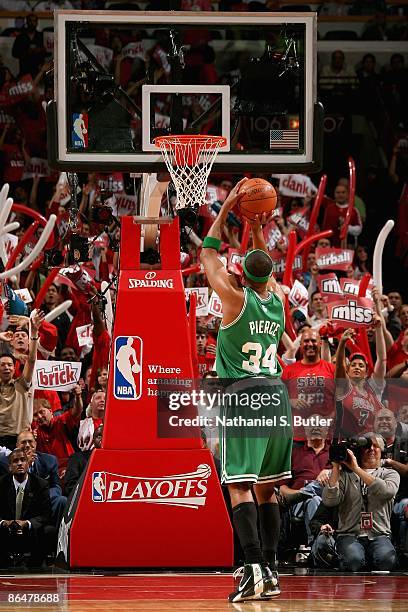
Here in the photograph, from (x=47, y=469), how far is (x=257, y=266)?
3232 millimetres

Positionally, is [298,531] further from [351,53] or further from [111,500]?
[351,53]

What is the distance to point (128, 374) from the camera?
9.34 metres

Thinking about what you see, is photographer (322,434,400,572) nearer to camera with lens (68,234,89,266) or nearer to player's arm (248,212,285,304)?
player's arm (248,212,285,304)

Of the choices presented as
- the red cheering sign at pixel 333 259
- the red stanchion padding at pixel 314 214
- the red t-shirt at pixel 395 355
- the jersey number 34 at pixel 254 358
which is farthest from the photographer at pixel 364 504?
the red stanchion padding at pixel 314 214

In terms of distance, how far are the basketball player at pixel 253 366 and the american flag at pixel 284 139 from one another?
1.34m

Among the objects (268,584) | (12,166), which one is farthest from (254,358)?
(12,166)

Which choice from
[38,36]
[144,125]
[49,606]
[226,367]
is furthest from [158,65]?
[49,606]

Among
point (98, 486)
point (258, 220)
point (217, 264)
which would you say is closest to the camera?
point (217, 264)

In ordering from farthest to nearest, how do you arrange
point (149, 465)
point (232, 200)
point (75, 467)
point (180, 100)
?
point (75, 467)
point (149, 465)
point (180, 100)
point (232, 200)

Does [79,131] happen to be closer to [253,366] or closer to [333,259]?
[253,366]

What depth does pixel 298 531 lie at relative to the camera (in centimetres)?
991

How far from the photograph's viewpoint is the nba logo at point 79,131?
8.73 meters

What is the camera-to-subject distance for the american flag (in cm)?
876

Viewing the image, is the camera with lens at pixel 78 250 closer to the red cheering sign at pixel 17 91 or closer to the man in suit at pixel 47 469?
the man in suit at pixel 47 469
